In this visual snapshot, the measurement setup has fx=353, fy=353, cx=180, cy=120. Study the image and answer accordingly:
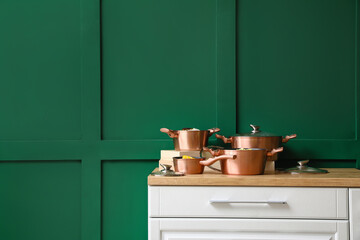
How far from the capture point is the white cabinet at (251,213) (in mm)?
1464

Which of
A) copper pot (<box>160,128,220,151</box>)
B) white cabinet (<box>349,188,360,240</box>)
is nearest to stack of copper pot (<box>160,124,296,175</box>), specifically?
copper pot (<box>160,128,220,151</box>)

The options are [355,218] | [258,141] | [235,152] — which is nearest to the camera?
[355,218]

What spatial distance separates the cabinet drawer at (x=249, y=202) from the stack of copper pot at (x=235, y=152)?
4.6 inches

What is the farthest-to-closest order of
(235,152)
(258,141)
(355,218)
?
(258,141) → (235,152) → (355,218)

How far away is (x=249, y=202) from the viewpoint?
1.48m

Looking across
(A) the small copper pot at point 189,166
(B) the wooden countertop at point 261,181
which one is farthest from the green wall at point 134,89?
(B) the wooden countertop at point 261,181

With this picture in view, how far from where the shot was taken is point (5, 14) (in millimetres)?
2105

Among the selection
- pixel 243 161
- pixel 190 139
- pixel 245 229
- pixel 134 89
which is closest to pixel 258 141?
pixel 243 161

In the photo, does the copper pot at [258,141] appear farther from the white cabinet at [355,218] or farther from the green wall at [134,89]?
the white cabinet at [355,218]

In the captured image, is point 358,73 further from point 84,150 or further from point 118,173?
point 84,150

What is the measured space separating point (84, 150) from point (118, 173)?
237 mm

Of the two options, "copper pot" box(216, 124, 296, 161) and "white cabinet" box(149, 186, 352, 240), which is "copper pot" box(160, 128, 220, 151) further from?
"white cabinet" box(149, 186, 352, 240)

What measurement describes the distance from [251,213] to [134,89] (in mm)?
996

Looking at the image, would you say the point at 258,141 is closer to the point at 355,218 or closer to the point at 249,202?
the point at 249,202
